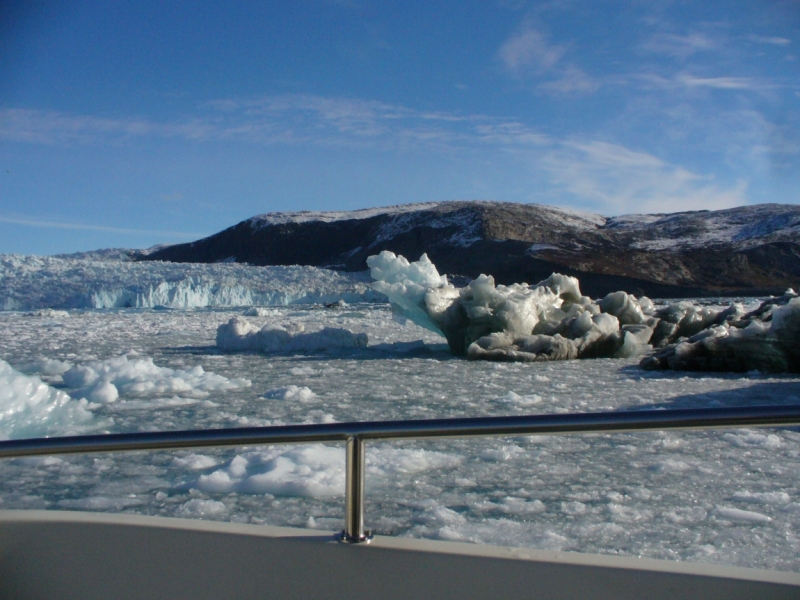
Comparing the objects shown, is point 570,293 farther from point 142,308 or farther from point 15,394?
point 142,308

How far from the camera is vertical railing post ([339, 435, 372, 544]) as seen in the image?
3.90ft

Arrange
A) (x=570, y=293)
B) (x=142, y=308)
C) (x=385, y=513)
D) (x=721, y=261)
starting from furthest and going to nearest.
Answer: (x=721, y=261)
(x=142, y=308)
(x=570, y=293)
(x=385, y=513)

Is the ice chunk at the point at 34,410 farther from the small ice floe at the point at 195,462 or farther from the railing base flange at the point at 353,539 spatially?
the railing base flange at the point at 353,539

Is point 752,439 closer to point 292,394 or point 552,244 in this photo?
point 292,394

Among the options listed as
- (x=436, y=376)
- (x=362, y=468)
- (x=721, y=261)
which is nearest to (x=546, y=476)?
(x=362, y=468)

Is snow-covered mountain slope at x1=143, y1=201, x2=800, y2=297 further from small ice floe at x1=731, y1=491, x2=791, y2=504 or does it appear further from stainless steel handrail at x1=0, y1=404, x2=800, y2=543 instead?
stainless steel handrail at x1=0, y1=404, x2=800, y2=543

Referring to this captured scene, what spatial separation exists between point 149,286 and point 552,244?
88.6ft

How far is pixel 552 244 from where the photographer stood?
139ft

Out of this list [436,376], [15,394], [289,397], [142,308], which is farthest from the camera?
[142,308]

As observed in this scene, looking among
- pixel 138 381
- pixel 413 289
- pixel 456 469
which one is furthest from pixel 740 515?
pixel 413 289

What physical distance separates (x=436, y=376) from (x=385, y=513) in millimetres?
3996

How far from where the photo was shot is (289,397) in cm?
512

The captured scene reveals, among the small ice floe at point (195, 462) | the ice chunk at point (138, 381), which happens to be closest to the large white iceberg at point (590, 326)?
the ice chunk at point (138, 381)

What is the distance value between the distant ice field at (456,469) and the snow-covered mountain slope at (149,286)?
55.8 ft
